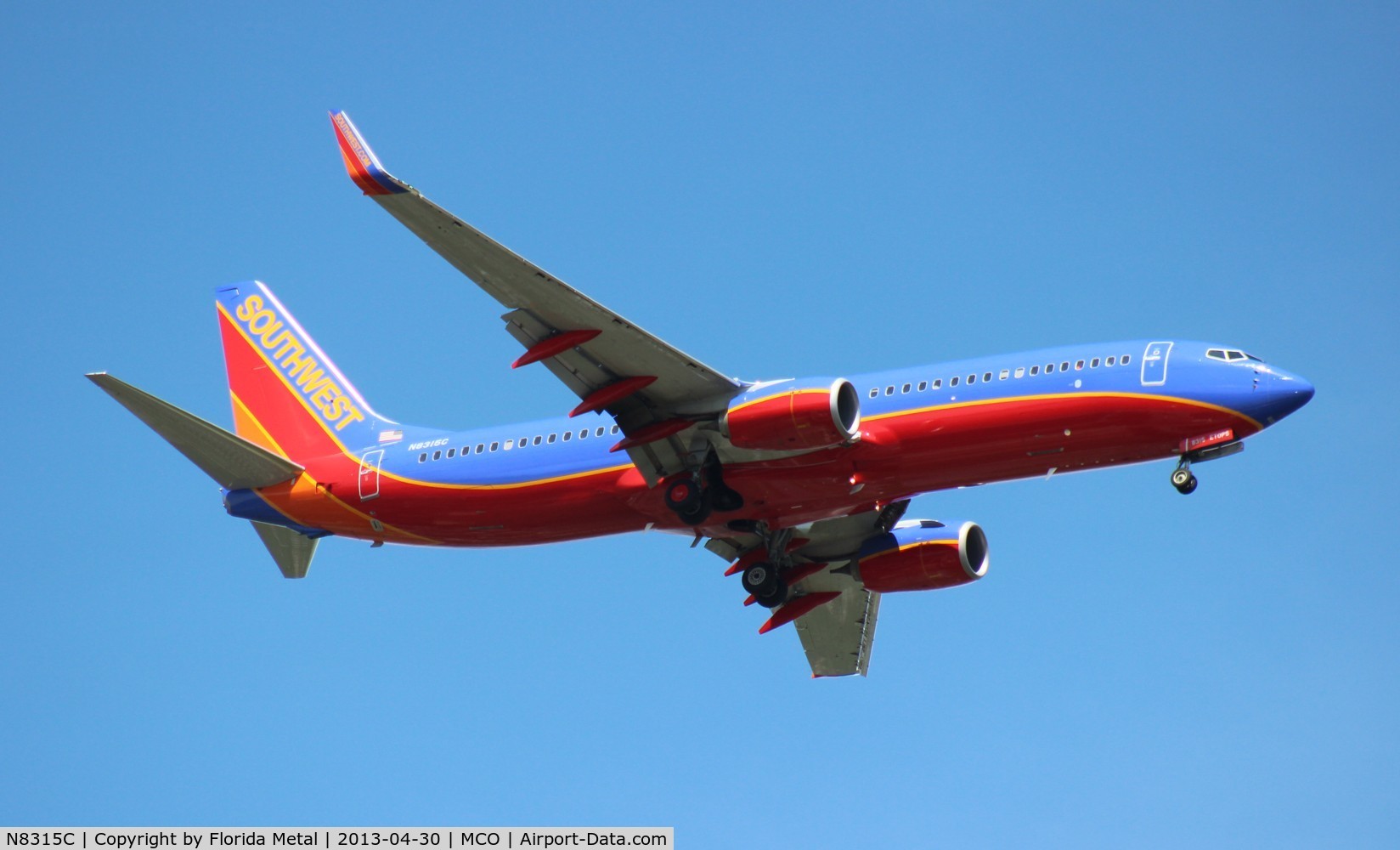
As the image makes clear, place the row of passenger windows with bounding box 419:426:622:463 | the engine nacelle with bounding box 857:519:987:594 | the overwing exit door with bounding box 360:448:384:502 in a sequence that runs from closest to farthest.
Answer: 1. the row of passenger windows with bounding box 419:426:622:463
2. the overwing exit door with bounding box 360:448:384:502
3. the engine nacelle with bounding box 857:519:987:594

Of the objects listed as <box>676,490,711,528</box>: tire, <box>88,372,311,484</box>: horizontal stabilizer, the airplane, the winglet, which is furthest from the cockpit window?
<box>88,372,311,484</box>: horizontal stabilizer

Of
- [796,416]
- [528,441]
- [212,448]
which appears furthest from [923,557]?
[212,448]

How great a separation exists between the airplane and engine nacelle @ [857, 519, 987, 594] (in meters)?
0.05

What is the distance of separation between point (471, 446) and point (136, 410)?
25.6ft

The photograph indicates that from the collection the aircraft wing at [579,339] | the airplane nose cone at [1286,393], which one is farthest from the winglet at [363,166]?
the airplane nose cone at [1286,393]

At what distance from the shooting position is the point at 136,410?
3725 cm

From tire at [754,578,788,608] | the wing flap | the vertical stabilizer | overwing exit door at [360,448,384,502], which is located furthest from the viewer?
the wing flap

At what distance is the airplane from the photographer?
113ft

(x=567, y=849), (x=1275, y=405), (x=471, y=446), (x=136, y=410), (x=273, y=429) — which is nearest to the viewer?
(x=567, y=849)

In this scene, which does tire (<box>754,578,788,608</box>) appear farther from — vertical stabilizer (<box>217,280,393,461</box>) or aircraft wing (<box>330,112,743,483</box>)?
vertical stabilizer (<box>217,280,393,461</box>)

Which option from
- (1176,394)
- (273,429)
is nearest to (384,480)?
(273,429)

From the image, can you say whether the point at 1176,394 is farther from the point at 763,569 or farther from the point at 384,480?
the point at 384,480

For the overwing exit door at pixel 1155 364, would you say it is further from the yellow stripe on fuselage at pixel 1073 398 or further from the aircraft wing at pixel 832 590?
the aircraft wing at pixel 832 590

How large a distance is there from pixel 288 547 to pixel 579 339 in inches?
474
